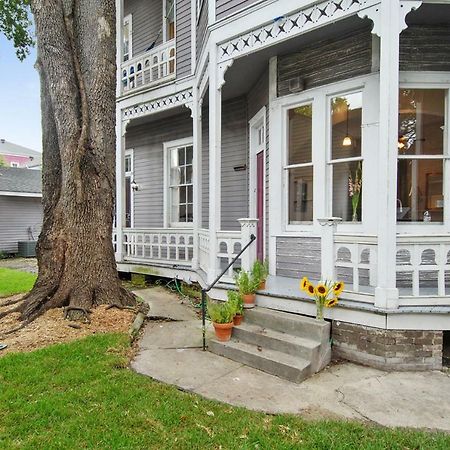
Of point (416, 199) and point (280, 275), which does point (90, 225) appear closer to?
point (280, 275)

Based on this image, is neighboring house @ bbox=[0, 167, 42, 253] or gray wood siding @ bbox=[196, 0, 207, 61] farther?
neighboring house @ bbox=[0, 167, 42, 253]

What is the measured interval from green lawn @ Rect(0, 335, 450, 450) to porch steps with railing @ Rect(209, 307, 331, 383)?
77cm

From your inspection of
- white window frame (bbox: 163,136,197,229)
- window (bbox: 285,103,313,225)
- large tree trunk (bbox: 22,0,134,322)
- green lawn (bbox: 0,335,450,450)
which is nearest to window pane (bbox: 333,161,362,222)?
window (bbox: 285,103,313,225)

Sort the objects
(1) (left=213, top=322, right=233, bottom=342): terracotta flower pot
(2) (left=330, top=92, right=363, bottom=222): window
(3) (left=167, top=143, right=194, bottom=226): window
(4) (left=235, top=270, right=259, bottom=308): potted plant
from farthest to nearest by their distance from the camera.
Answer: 1. (3) (left=167, top=143, right=194, bottom=226): window
2. (2) (left=330, top=92, right=363, bottom=222): window
3. (4) (left=235, top=270, right=259, bottom=308): potted plant
4. (1) (left=213, top=322, right=233, bottom=342): terracotta flower pot

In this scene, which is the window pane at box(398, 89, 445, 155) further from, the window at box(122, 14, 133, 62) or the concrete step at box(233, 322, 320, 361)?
the window at box(122, 14, 133, 62)

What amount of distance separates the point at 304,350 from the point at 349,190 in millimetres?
2302

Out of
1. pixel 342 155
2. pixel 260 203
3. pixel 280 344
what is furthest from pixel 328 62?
pixel 280 344

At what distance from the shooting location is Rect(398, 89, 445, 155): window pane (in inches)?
175


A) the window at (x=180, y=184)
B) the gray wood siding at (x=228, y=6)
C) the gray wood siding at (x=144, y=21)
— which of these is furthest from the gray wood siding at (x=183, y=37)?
the gray wood siding at (x=228, y=6)

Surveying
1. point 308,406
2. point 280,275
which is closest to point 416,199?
point 280,275

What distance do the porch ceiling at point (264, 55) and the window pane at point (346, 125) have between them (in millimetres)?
832

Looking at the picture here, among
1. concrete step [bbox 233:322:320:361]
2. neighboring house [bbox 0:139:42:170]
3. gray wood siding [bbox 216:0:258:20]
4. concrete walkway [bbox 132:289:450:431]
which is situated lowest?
concrete walkway [bbox 132:289:450:431]

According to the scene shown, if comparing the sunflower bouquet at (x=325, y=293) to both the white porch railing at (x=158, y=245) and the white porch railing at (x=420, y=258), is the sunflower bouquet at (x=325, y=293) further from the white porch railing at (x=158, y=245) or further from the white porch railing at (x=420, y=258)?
the white porch railing at (x=158, y=245)

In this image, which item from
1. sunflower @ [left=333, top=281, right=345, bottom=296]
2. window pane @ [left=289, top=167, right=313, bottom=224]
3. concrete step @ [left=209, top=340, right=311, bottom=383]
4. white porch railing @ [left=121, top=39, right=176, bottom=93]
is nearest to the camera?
concrete step @ [left=209, top=340, right=311, bottom=383]
